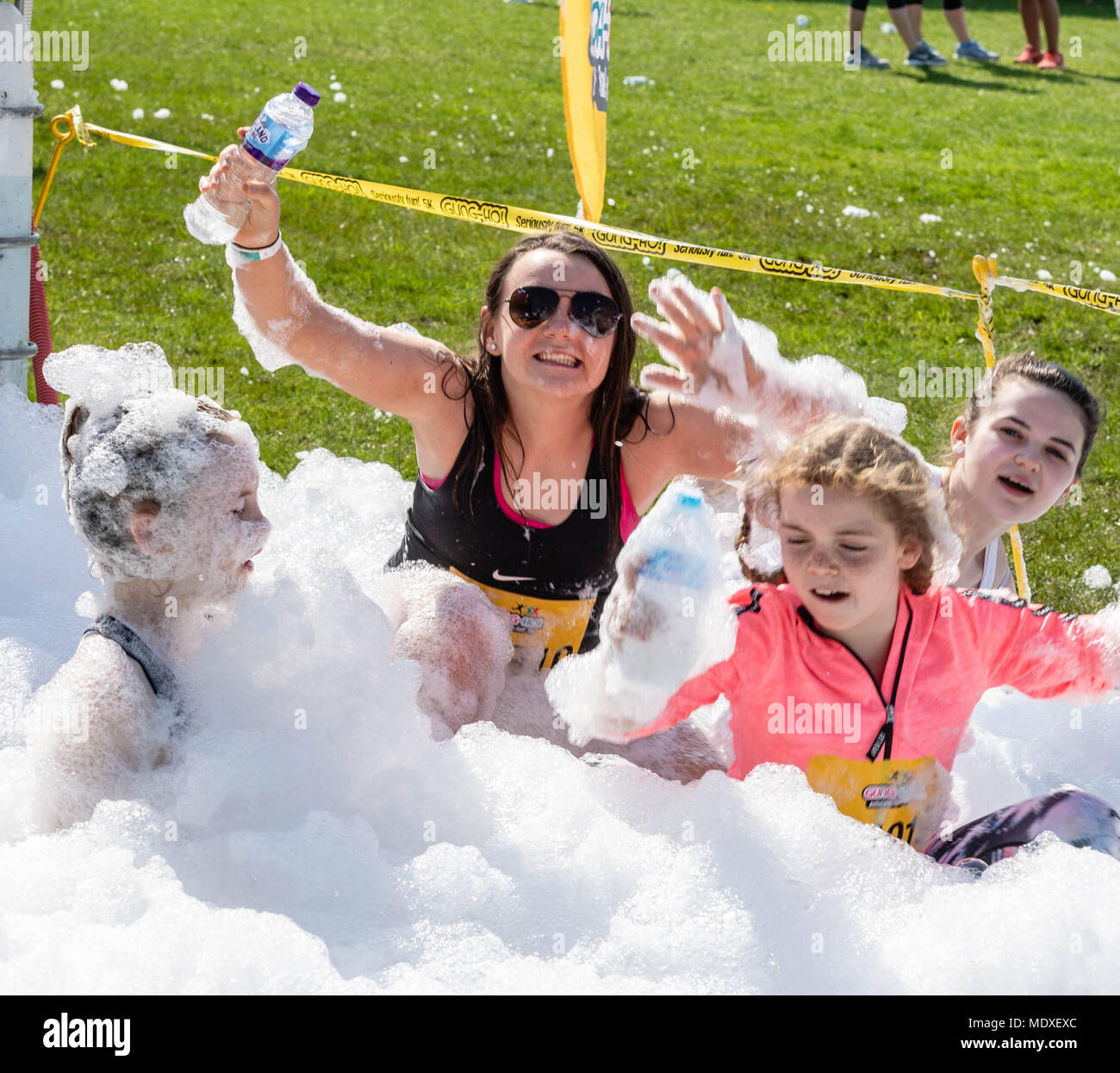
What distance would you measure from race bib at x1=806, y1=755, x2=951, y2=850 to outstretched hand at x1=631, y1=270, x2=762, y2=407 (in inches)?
35.7

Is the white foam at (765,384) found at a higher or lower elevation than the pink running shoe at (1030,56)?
lower

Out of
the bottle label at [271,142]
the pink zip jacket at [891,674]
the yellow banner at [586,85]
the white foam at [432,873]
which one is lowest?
the white foam at [432,873]

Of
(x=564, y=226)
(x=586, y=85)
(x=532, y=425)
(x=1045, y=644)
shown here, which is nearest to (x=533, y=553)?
(x=532, y=425)

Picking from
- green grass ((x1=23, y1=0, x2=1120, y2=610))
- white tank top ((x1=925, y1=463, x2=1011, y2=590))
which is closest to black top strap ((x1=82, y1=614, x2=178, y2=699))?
white tank top ((x1=925, y1=463, x2=1011, y2=590))

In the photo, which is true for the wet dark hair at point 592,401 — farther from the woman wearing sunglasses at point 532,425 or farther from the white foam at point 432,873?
the white foam at point 432,873

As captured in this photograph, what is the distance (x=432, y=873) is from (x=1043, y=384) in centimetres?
190

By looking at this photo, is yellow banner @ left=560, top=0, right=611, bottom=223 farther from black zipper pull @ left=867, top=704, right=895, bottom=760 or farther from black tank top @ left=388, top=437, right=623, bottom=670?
black zipper pull @ left=867, top=704, right=895, bottom=760

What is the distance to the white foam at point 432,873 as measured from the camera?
7.63 ft

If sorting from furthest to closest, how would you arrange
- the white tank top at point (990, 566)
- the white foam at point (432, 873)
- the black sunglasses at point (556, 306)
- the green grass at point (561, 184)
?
the green grass at point (561, 184) → the white tank top at point (990, 566) → the black sunglasses at point (556, 306) → the white foam at point (432, 873)

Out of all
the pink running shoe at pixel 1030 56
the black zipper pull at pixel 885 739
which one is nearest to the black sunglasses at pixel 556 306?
the black zipper pull at pixel 885 739

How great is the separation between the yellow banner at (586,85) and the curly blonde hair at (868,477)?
1.60 m

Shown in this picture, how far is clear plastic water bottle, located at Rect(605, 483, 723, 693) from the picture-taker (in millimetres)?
2408
